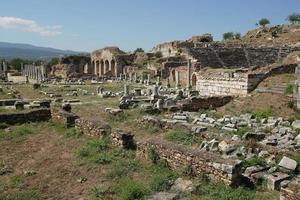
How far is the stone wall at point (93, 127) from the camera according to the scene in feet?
45.0

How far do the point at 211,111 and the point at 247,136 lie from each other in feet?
24.0

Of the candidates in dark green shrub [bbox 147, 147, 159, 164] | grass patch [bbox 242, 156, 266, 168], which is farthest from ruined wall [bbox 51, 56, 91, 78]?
grass patch [bbox 242, 156, 266, 168]

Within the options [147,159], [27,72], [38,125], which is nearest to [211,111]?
[38,125]

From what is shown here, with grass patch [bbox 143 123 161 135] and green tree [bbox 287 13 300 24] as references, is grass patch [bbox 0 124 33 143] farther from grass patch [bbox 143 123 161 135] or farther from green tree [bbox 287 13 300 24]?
green tree [bbox 287 13 300 24]

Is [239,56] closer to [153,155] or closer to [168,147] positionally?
[153,155]

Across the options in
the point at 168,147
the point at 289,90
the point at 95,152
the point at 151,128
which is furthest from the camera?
the point at 289,90

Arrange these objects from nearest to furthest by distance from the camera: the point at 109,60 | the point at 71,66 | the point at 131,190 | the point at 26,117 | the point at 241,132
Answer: the point at 131,190, the point at 241,132, the point at 26,117, the point at 71,66, the point at 109,60

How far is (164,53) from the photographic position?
63.4m

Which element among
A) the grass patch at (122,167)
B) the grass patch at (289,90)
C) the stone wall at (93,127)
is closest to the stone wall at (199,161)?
the grass patch at (122,167)

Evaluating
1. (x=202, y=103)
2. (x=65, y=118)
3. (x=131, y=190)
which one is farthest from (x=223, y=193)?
(x=202, y=103)

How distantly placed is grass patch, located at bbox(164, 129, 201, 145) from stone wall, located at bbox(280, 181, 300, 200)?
19.2 ft

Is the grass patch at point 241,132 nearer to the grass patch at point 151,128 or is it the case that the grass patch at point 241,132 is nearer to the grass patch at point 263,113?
the grass patch at point 263,113

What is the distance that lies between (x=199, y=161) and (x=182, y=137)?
4721 millimetres

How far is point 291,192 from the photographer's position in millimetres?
7648
